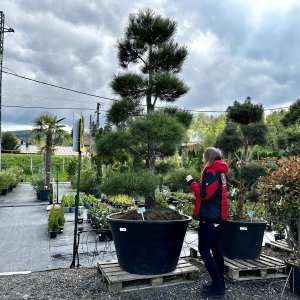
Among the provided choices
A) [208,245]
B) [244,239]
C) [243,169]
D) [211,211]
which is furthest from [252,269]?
[243,169]

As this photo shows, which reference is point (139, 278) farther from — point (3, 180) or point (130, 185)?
point (3, 180)

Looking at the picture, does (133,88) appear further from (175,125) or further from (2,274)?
(2,274)

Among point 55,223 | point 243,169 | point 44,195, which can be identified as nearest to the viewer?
point 243,169

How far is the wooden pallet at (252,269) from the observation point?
351 cm

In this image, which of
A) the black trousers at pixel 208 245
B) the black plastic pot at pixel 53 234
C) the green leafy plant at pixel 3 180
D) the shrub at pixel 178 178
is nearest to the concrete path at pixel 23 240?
the black plastic pot at pixel 53 234

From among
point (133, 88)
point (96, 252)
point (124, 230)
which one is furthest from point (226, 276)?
point (133, 88)

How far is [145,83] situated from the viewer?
4426 millimetres

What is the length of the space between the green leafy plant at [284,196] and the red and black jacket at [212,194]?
58 cm

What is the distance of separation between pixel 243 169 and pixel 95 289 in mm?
2267

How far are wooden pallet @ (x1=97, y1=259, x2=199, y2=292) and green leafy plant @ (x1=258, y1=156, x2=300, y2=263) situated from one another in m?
0.99

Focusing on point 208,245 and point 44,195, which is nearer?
point 208,245

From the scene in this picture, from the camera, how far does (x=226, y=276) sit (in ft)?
11.9

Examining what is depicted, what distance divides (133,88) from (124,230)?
6.19 ft

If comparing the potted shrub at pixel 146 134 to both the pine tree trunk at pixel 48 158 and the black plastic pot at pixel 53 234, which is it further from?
the pine tree trunk at pixel 48 158
